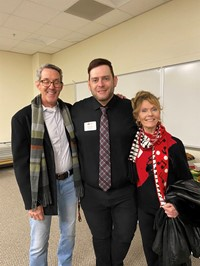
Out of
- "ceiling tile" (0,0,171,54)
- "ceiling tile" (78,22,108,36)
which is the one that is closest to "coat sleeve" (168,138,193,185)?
"ceiling tile" (0,0,171,54)

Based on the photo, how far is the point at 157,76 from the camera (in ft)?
11.5

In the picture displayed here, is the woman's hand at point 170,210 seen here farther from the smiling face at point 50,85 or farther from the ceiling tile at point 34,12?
the ceiling tile at point 34,12

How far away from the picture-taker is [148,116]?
138 centimetres

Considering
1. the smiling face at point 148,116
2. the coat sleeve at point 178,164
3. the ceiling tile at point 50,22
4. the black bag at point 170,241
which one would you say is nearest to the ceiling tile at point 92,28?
the ceiling tile at point 50,22

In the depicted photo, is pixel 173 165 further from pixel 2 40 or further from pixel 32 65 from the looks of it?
pixel 32 65

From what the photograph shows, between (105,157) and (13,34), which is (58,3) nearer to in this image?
(13,34)

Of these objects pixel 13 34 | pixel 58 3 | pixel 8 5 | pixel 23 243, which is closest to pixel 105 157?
pixel 23 243

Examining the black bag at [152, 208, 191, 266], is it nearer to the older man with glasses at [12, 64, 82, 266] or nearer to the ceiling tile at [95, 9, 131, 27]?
the older man with glasses at [12, 64, 82, 266]

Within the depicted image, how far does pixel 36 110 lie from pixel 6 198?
2.73 metres

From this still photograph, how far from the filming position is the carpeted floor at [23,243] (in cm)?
203

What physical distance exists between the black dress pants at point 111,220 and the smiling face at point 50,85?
69cm

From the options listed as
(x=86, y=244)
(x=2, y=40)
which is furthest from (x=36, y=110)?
(x=2, y=40)

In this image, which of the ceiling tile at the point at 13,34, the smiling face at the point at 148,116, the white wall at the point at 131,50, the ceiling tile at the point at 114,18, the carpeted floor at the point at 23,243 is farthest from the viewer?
the ceiling tile at the point at 13,34

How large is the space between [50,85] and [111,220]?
3.46ft
